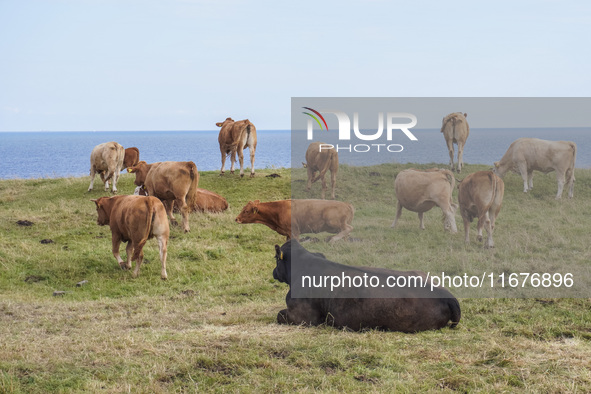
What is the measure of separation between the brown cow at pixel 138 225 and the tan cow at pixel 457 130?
263 inches

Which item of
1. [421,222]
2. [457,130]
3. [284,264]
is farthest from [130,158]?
[284,264]

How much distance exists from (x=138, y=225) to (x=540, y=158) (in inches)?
428

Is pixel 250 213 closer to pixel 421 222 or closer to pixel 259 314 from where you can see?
pixel 421 222

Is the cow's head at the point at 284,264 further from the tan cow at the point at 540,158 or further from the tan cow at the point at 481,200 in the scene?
the tan cow at the point at 540,158

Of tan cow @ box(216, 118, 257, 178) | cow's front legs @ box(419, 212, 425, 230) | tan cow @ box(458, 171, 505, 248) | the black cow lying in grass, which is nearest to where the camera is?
the black cow lying in grass

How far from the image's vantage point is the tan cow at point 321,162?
15930 millimetres

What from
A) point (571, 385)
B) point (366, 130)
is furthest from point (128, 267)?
point (571, 385)

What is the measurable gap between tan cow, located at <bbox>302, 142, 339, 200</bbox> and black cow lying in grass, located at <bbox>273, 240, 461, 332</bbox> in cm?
782

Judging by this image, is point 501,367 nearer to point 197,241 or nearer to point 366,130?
point 366,130

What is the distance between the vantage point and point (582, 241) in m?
12.8

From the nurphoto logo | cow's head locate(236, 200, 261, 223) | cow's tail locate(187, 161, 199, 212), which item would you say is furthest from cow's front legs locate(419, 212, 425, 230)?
cow's tail locate(187, 161, 199, 212)

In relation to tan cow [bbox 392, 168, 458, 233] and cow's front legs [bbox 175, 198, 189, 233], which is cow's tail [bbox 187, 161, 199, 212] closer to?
cow's front legs [bbox 175, 198, 189, 233]

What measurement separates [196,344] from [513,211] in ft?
30.9

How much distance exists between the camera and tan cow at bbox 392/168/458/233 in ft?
42.6
